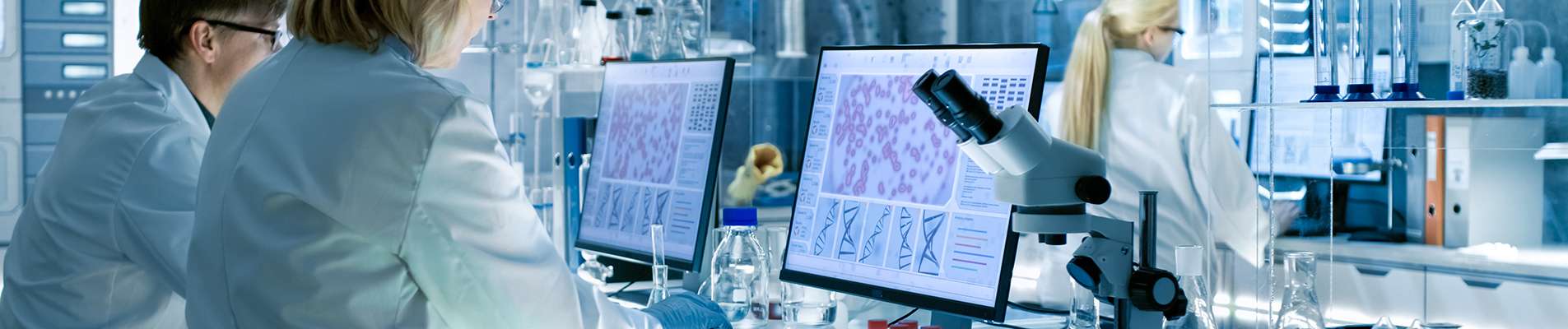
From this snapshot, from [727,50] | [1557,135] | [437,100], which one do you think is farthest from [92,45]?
[1557,135]

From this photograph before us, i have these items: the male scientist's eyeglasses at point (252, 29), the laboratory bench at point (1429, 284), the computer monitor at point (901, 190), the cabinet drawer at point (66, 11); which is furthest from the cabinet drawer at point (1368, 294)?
the cabinet drawer at point (66, 11)

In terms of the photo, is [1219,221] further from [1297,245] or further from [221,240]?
[221,240]

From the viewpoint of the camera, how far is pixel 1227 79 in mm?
1850

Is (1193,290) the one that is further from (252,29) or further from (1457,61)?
(252,29)

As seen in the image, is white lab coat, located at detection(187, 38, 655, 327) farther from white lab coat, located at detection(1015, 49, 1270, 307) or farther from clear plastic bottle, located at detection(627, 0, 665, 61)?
clear plastic bottle, located at detection(627, 0, 665, 61)

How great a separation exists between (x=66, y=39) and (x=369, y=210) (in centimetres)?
294

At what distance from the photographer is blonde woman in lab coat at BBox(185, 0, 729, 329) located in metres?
1.20

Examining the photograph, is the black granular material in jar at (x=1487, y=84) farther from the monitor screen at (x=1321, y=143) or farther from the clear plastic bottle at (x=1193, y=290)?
the clear plastic bottle at (x=1193, y=290)

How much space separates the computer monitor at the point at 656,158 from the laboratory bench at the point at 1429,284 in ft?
Result: 2.94

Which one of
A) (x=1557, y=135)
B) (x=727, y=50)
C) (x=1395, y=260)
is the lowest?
(x=1395, y=260)

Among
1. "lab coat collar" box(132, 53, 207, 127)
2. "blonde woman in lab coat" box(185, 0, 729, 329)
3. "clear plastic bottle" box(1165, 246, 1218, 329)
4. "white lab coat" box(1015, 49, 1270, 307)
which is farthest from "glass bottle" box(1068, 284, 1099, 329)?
"lab coat collar" box(132, 53, 207, 127)

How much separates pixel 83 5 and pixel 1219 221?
3.04 m

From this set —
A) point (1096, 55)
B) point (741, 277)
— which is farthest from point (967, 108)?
point (1096, 55)

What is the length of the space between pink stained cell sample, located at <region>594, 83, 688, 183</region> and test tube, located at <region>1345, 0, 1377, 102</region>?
1082mm
